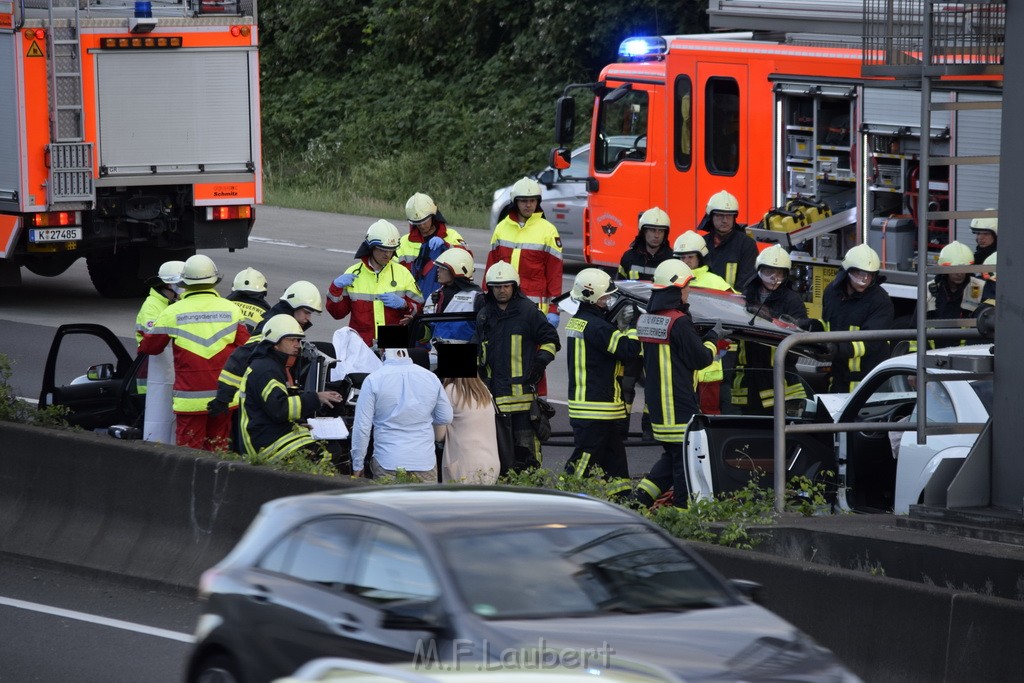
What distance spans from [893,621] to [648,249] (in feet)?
24.3

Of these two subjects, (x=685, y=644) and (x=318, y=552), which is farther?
(x=318, y=552)

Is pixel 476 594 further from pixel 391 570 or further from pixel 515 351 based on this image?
pixel 515 351

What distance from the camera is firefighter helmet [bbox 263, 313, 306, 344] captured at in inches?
370

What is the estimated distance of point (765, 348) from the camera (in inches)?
468

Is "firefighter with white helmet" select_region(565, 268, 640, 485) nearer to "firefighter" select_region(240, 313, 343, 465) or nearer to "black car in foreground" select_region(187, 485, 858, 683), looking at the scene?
"firefighter" select_region(240, 313, 343, 465)

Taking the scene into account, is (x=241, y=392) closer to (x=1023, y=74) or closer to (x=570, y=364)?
(x=570, y=364)

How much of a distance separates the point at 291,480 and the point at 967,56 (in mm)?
4010

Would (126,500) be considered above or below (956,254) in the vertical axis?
below

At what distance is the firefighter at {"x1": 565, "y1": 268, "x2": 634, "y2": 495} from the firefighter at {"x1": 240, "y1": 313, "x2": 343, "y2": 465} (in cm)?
183

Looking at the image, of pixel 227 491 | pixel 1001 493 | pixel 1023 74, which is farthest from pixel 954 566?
pixel 227 491

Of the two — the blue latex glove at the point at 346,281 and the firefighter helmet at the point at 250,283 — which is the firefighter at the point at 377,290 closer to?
the blue latex glove at the point at 346,281

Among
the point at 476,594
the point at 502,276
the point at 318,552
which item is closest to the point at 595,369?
the point at 502,276

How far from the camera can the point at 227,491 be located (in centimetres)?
902

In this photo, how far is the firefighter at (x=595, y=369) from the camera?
10633 mm
